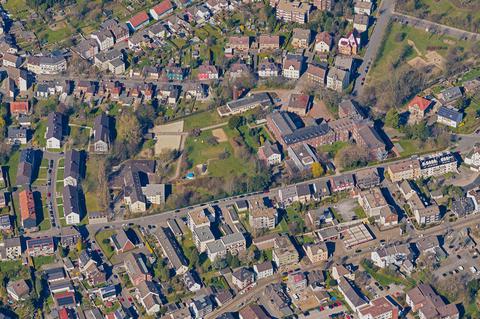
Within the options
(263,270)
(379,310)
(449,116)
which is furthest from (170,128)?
(379,310)

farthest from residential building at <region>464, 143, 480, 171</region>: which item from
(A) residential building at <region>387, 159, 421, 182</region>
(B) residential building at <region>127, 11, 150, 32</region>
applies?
(B) residential building at <region>127, 11, 150, 32</region>

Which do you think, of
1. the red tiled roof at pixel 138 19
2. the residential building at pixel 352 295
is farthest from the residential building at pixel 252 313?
the red tiled roof at pixel 138 19

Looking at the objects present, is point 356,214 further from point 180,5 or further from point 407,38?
point 180,5

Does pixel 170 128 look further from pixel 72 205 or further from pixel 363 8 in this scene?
pixel 363 8

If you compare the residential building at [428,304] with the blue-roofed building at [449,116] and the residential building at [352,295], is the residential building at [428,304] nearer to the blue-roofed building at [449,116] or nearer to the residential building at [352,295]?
the residential building at [352,295]

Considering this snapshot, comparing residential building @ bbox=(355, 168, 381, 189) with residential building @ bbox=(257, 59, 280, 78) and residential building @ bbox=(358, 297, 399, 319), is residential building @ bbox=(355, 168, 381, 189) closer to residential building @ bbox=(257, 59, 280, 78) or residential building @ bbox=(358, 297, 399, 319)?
residential building @ bbox=(358, 297, 399, 319)

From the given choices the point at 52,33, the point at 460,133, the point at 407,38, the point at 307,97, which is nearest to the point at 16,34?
the point at 52,33
